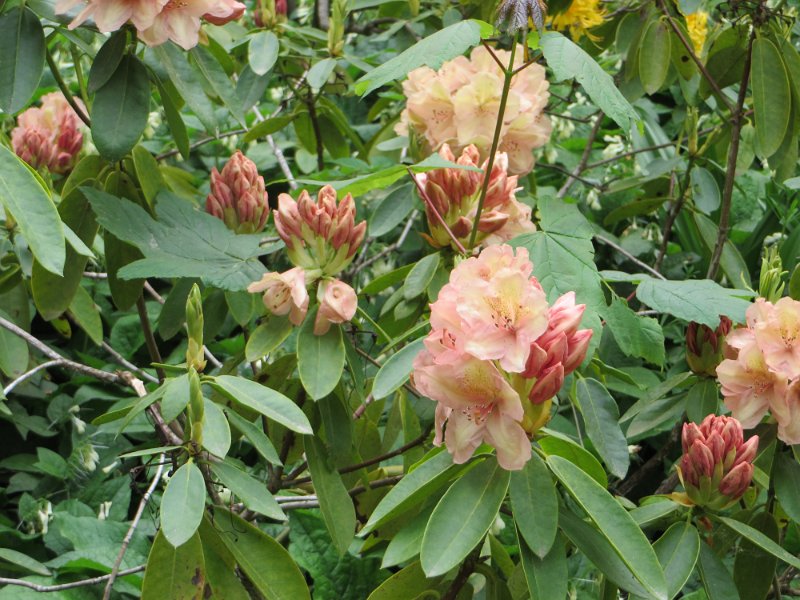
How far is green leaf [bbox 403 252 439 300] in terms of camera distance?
5.00ft

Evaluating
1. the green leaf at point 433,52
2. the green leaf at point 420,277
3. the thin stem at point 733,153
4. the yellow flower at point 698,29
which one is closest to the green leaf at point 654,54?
the thin stem at point 733,153

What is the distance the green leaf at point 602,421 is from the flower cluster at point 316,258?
342 millimetres

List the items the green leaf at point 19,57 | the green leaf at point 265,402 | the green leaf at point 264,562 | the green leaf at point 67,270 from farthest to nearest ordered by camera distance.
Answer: the green leaf at point 67,270
the green leaf at point 19,57
the green leaf at point 264,562
the green leaf at point 265,402

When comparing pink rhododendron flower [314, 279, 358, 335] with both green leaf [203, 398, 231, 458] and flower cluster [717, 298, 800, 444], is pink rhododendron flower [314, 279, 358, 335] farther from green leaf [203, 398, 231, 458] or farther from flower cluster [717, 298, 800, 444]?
flower cluster [717, 298, 800, 444]

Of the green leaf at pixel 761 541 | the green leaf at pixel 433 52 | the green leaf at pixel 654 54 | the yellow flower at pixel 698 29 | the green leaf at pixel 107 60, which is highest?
the green leaf at pixel 433 52

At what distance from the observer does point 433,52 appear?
4.00ft

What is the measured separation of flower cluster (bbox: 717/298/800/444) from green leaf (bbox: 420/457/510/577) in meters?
0.40

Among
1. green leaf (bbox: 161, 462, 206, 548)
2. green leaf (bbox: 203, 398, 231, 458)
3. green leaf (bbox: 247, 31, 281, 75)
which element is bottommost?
green leaf (bbox: 161, 462, 206, 548)

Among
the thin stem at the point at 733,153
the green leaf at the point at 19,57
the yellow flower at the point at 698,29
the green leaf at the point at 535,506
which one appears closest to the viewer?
the green leaf at the point at 535,506

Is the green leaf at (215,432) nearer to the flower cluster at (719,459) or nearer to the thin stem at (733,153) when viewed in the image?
the flower cluster at (719,459)

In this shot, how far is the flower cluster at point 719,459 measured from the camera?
130 cm

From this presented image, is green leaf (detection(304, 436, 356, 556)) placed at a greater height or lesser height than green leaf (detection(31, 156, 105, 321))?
lesser

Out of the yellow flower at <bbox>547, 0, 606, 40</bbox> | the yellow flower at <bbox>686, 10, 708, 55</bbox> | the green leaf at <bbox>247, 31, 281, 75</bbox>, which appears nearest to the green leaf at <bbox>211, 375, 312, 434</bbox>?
the green leaf at <bbox>247, 31, 281, 75</bbox>

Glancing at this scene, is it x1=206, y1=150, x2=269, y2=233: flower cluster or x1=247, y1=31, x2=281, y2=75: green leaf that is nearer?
x1=206, y1=150, x2=269, y2=233: flower cluster
